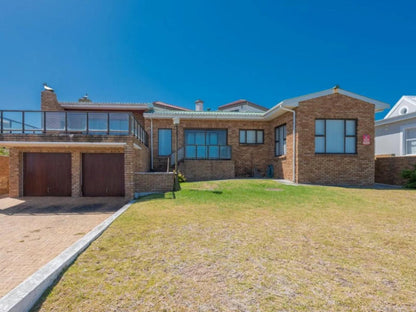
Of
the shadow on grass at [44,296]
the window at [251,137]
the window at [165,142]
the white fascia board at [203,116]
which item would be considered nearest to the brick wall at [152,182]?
the window at [165,142]

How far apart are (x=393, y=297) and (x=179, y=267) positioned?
245 cm

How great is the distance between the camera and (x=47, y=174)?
10.1 meters

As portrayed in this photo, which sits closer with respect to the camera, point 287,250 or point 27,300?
point 27,300

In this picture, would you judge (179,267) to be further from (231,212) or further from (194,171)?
(194,171)

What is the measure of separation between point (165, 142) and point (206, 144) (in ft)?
9.24

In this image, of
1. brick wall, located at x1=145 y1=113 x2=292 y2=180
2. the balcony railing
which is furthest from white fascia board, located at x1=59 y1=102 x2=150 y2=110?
the balcony railing

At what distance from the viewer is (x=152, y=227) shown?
472cm

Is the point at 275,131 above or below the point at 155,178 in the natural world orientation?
above

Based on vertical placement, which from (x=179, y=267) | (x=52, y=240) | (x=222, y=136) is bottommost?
(x=52, y=240)

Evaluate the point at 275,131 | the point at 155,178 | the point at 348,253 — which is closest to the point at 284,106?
the point at 275,131

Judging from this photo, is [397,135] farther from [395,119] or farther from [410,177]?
[410,177]

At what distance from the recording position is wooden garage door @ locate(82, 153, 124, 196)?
10.1 m

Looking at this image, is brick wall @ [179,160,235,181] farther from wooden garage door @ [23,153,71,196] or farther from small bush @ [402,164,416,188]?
small bush @ [402,164,416,188]

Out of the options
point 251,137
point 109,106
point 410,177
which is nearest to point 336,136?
point 410,177
